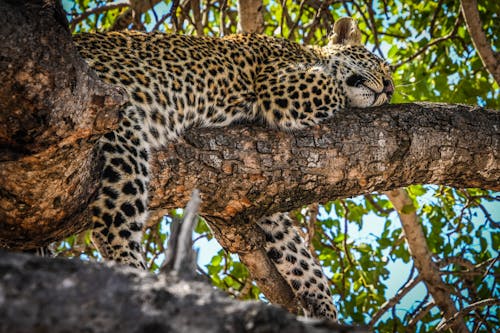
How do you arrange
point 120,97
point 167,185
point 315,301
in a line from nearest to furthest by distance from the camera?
point 120,97 → point 167,185 → point 315,301

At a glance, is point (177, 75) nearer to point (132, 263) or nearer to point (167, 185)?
point (167, 185)

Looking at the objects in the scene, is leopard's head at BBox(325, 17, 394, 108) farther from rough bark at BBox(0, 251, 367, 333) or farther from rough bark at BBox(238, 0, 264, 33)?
rough bark at BBox(0, 251, 367, 333)

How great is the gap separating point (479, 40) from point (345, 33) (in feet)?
3.83

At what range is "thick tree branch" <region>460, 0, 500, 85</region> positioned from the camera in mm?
5152

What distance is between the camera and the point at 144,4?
596 centimetres

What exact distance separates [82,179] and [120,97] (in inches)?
26.4

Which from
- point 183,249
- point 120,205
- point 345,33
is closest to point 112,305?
point 183,249

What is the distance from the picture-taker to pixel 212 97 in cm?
454

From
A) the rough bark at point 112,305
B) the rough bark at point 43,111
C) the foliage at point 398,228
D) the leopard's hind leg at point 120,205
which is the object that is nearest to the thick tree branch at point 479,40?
the foliage at point 398,228

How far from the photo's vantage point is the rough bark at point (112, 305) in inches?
51.7

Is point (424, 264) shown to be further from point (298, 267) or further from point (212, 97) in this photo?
point (212, 97)

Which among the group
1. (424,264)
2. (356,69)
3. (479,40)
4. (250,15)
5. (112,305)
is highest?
(250,15)

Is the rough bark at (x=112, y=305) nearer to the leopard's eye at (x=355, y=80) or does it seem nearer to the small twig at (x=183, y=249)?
the small twig at (x=183, y=249)

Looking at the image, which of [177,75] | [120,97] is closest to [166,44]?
[177,75]
